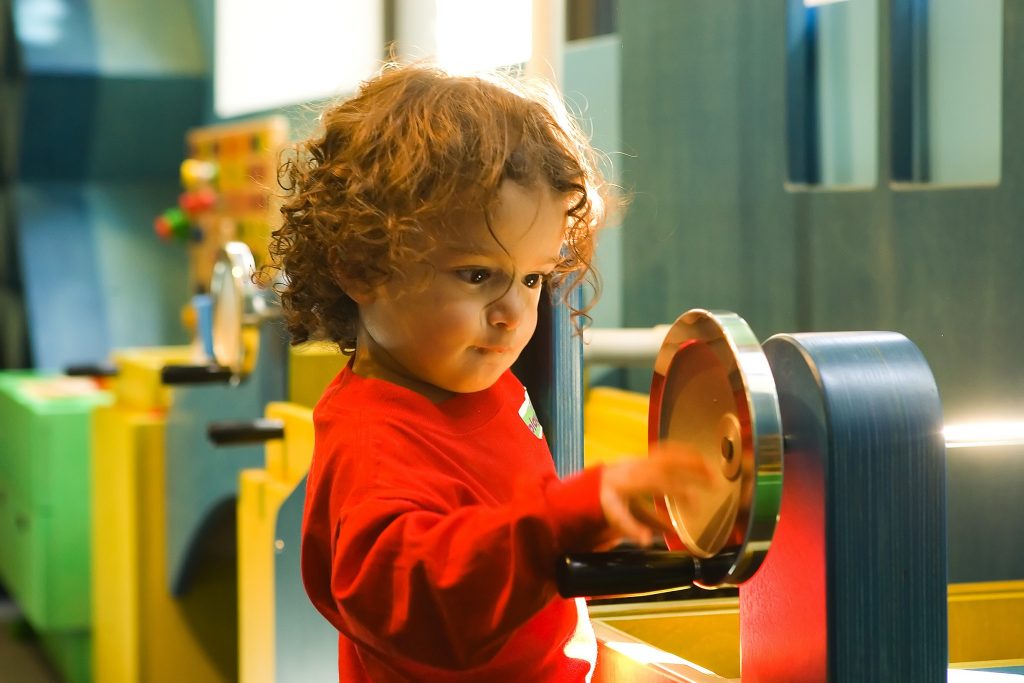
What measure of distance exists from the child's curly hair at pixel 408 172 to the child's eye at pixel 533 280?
0.04m

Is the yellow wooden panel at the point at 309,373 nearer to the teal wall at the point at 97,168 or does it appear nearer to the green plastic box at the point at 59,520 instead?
the green plastic box at the point at 59,520

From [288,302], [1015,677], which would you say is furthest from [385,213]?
[1015,677]

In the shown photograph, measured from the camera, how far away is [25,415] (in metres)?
2.69

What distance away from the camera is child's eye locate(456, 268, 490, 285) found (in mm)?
646

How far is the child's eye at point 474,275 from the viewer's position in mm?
646

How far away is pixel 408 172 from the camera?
64 centimetres

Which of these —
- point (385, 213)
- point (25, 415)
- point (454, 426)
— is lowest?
point (25, 415)

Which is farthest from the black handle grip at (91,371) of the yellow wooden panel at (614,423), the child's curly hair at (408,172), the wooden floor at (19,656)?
the child's curly hair at (408,172)

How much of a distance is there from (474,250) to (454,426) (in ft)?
0.34

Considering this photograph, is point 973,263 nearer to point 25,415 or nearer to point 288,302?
point 288,302

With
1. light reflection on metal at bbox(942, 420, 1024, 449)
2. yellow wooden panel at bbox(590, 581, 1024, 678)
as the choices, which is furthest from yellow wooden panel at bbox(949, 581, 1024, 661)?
light reflection on metal at bbox(942, 420, 1024, 449)

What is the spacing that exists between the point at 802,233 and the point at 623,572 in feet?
2.91

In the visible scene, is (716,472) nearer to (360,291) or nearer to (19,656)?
(360,291)

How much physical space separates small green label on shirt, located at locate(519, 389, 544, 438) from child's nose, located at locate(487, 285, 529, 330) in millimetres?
107
